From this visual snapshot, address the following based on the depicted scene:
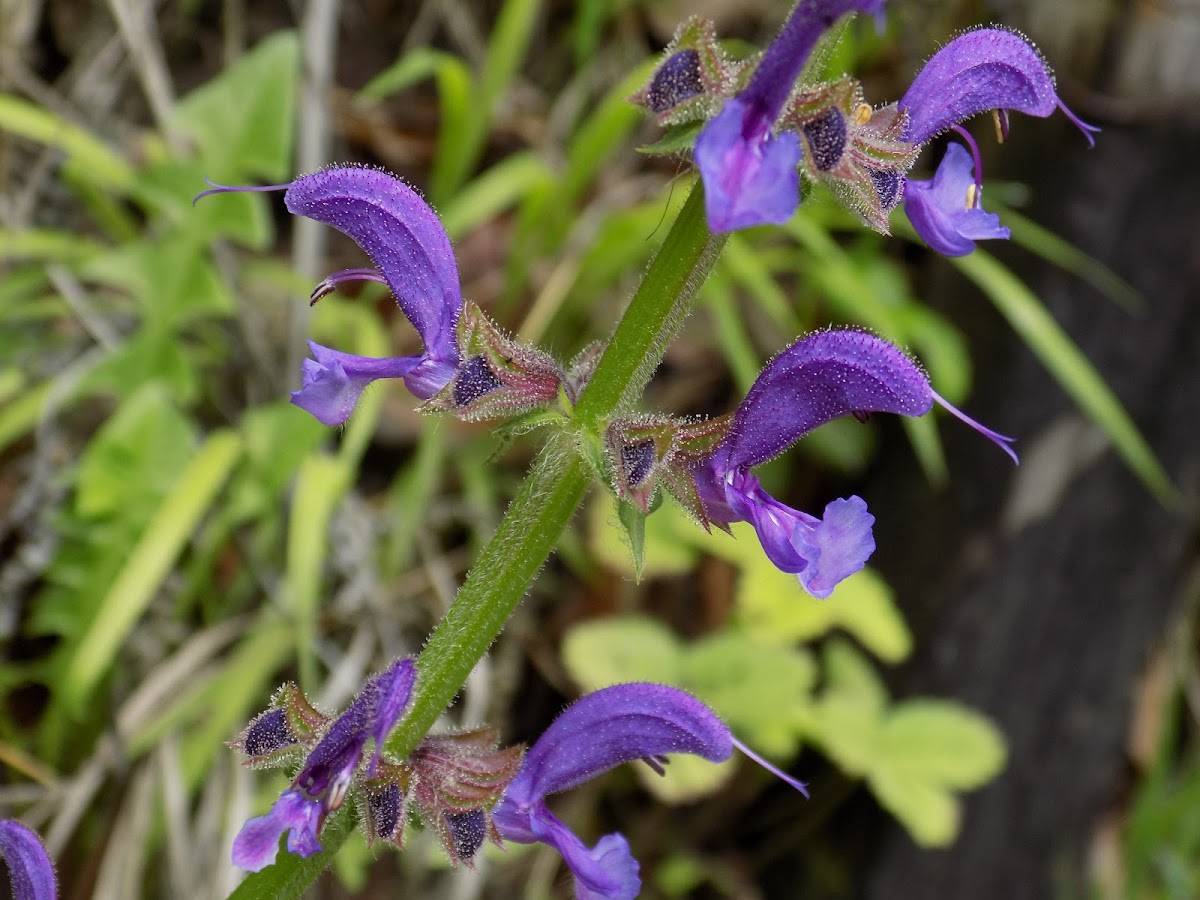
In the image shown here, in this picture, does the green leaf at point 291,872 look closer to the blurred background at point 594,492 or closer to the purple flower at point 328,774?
the purple flower at point 328,774

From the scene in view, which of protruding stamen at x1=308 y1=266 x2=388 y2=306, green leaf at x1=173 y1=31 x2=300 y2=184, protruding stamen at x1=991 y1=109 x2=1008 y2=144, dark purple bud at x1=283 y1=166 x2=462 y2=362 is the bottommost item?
green leaf at x1=173 y1=31 x2=300 y2=184

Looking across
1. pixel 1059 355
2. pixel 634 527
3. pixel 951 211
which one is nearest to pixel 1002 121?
pixel 951 211

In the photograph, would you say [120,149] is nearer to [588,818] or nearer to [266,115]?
[266,115]

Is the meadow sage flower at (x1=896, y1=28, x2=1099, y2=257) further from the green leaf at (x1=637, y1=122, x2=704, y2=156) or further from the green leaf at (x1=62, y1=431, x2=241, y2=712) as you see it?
the green leaf at (x1=62, y1=431, x2=241, y2=712)

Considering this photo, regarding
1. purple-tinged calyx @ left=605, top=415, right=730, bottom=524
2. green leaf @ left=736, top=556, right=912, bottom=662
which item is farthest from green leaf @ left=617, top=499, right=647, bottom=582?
green leaf @ left=736, top=556, right=912, bottom=662

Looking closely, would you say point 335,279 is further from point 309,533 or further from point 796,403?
point 309,533
